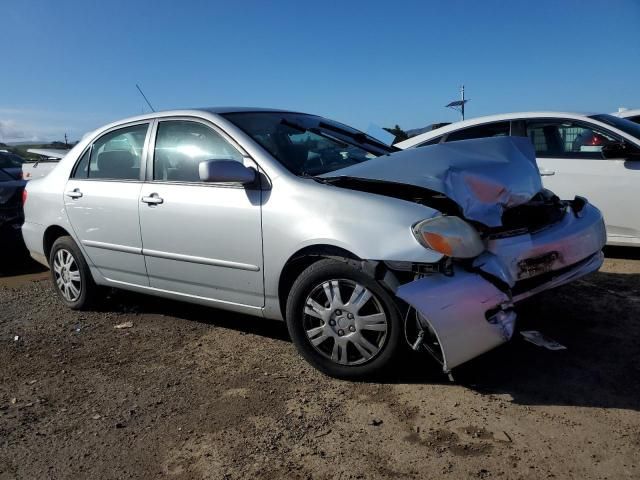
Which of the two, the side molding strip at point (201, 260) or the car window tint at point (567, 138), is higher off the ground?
the car window tint at point (567, 138)

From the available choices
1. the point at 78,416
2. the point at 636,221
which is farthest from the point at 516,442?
the point at 636,221

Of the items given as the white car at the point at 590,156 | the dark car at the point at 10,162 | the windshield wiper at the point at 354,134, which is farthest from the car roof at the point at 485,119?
the dark car at the point at 10,162

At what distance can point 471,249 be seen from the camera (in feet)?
9.55

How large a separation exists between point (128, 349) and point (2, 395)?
2.91ft

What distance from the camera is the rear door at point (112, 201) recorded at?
4359 mm

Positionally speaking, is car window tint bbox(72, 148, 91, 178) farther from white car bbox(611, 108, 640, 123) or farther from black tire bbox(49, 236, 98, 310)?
white car bbox(611, 108, 640, 123)

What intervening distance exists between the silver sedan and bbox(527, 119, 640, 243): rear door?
81.3 inches

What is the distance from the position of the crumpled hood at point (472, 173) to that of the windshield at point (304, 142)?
0.45 m

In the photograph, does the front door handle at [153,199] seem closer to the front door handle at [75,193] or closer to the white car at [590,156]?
the front door handle at [75,193]

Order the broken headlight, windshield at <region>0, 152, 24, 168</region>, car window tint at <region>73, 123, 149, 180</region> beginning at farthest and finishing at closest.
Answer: windshield at <region>0, 152, 24, 168</region>, car window tint at <region>73, 123, 149, 180</region>, the broken headlight

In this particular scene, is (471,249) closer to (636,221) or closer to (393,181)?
(393,181)

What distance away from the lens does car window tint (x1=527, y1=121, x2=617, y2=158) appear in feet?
19.4

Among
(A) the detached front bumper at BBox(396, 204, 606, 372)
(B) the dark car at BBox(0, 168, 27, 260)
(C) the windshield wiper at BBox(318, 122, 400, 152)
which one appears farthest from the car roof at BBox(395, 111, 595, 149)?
(B) the dark car at BBox(0, 168, 27, 260)

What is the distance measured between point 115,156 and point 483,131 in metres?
3.99
